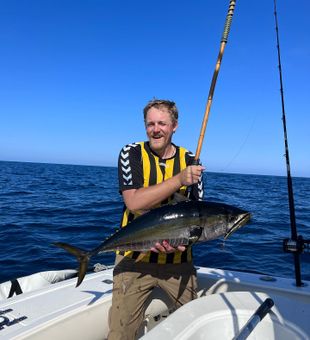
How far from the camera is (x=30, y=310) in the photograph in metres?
3.59

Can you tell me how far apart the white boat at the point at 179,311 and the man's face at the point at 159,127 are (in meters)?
1.52

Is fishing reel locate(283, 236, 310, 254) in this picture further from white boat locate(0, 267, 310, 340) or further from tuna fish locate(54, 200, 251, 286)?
tuna fish locate(54, 200, 251, 286)

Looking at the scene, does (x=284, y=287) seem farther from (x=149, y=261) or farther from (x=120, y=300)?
(x=120, y=300)

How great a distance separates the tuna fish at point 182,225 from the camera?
9.98ft

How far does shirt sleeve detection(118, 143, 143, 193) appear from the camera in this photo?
352 centimetres

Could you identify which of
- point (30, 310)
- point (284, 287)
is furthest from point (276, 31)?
point (30, 310)

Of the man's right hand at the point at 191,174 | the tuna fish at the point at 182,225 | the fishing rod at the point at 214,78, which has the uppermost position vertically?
the fishing rod at the point at 214,78

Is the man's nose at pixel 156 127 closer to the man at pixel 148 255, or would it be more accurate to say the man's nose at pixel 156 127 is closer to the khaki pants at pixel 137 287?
the man at pixel 148 255

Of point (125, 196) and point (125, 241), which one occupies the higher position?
point (125, 196)

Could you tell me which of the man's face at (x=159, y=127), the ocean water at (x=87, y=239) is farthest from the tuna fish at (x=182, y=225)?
the ocean water at (x=87, y=239)

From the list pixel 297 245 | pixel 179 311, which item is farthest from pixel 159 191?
pixel 297 245

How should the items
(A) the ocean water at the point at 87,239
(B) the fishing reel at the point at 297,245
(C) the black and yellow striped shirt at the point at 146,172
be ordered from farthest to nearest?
(A) the ocean water at the point at 87,239, (B) the fishing reel at the point at 297,245, (C) the black and yellow striped shirt at the point at 146,172

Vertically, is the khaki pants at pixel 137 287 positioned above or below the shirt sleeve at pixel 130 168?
below

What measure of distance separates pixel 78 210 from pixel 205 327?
44.1ft
